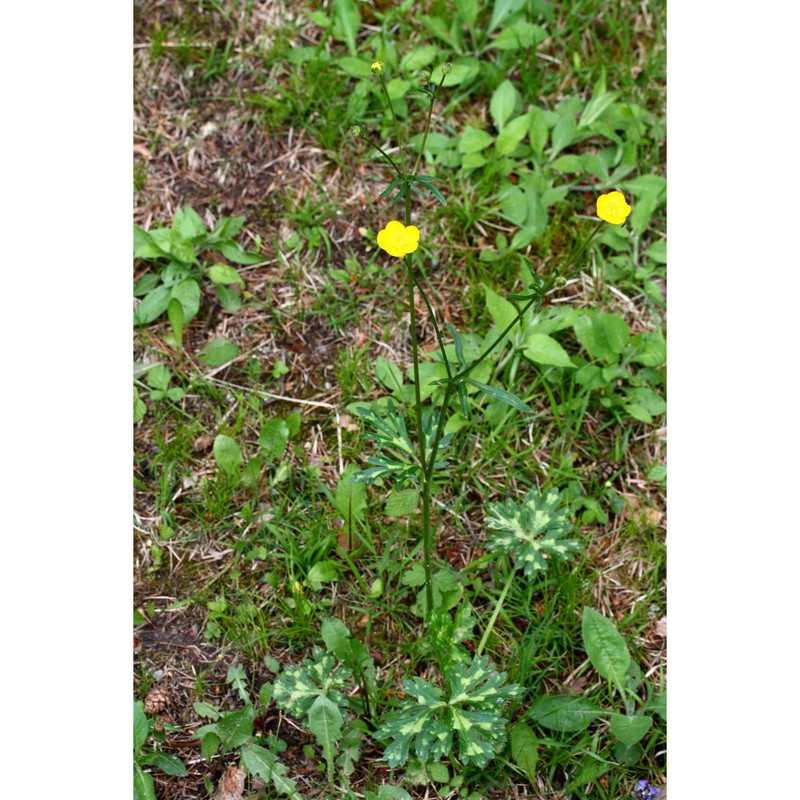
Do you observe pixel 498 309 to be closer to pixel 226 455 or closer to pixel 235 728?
pixel 226 455

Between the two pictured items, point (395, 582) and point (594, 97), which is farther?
point (594, 97)

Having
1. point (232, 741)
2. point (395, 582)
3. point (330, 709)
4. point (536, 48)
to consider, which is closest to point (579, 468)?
point (395, 582)

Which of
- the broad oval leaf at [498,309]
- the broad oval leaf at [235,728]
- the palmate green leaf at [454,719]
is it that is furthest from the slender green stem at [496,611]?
the broad oval leaf at [498,309]

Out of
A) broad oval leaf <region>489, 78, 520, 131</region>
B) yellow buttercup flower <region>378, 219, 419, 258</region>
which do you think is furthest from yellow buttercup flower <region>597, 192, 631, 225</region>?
broad oval leaf <region>489, 78, 520, 131</region>

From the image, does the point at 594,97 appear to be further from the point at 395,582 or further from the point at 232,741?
the point at 232,741

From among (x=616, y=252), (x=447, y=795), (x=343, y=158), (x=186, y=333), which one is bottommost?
(x=447, y=795)

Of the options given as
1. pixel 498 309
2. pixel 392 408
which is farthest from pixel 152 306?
pixel 498 309
